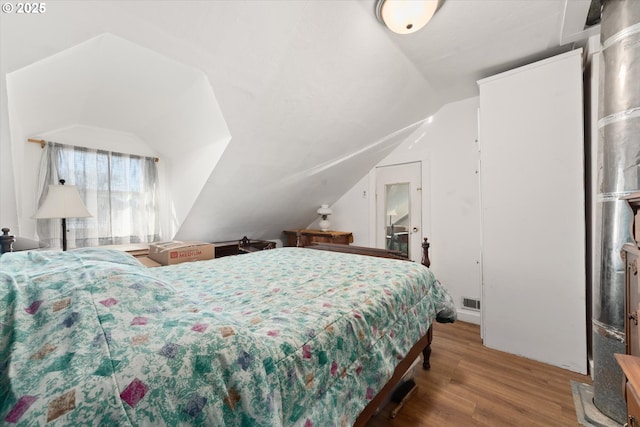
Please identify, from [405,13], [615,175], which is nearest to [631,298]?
[615,175]

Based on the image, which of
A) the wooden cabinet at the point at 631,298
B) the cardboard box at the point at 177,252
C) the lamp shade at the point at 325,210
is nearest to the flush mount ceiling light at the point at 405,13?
the wooden cabinet at the point at 631,298

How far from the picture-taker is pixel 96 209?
8.47 feet

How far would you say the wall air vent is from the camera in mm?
2850

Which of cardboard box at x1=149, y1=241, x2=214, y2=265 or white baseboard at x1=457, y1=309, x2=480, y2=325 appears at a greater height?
cardboard box at x1=149, y1=241, x2=214, y2=265

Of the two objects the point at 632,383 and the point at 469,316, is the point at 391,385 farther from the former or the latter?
the point at 469,316

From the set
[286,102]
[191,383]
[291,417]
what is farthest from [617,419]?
[286,102]

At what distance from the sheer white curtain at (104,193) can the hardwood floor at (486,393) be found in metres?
2.93

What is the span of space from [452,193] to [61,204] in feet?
12.5

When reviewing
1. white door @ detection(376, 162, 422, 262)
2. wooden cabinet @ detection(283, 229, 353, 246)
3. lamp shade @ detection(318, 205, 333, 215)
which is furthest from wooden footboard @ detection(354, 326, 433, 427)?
lamp shade @ detection(318, 205, 333, 215)

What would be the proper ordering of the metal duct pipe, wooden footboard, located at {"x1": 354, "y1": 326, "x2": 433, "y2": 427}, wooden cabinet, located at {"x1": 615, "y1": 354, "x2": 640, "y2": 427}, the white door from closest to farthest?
wooden cabinet, located at {"x1": 615, "y1": 354, "x2": 640, "y2": 427} < wooden footboard, located at {"x1": 354, "y1": 326, "x2": 433, "y2": 427} < the metal duct pipe < the white door

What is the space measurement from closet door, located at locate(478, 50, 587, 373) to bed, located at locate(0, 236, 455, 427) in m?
1.55

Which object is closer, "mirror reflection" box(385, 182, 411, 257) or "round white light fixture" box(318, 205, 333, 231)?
"mirror reflection" box(385, 182, 411, 257)

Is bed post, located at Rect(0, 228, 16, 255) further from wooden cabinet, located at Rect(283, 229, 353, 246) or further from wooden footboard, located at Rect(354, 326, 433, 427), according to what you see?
wooden cabinet, located at Rect(283, 229, 353, 246)

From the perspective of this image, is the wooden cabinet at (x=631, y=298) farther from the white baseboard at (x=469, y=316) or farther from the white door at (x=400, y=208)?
the white door at (x=400, y=208)
